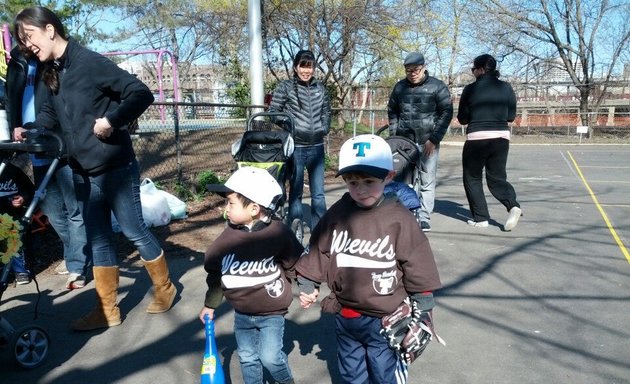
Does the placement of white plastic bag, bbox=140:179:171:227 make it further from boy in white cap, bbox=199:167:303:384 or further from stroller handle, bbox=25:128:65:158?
boy in white cap, bbox=199:167:303:384

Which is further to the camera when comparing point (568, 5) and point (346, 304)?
point (568, 5)

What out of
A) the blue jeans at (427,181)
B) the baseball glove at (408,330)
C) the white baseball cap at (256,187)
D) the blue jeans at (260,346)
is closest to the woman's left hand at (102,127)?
the white baseball cap at (256,187)

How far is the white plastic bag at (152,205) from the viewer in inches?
248

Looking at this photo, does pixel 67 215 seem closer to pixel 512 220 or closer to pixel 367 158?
pixel 367 158

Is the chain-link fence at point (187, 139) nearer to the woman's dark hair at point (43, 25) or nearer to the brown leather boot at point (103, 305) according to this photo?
the woman's dark hair at point (43, 25)

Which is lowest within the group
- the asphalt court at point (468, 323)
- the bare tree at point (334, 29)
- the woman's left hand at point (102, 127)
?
the asphalt court at point (468, 323)

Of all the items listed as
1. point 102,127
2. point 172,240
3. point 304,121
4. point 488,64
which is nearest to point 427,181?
point 488,64

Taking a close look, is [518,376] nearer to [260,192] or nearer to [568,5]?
[260,192]

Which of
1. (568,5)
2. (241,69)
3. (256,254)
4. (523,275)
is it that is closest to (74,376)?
(256,254)

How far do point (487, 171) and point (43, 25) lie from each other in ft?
17.9

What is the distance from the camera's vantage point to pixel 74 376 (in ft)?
10.4

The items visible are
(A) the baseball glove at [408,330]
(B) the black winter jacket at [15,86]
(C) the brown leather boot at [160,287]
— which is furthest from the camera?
(B) the black winter jacket at [15,86]

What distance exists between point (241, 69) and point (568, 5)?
790 inches

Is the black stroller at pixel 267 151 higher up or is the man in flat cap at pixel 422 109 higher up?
the man in flat cap at pixel 422 109
